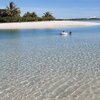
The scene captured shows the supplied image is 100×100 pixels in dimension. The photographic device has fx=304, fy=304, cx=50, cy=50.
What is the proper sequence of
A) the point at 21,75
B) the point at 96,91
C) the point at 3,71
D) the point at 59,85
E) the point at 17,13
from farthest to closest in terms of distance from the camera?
the point at 17,13, the point at 3,71, the point at 21,75, the point at 59,85, the point at 96,91

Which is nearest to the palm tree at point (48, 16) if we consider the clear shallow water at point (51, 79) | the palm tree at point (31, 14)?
the palm tree at point (31, 14)

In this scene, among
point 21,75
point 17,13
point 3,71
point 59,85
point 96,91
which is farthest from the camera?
point 17,13

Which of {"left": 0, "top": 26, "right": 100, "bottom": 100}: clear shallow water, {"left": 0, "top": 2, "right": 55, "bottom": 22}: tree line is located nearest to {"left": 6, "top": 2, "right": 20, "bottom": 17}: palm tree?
{"left": 0, "top": 2, "right": 55, "bottom": 22}: tree line

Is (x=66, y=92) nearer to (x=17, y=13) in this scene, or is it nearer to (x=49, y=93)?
(x=49, y=93)

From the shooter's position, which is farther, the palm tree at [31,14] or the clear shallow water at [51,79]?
the palm tree at [31,14]

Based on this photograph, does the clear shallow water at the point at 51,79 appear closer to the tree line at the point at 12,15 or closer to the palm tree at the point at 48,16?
the tree line at the point at 12,15

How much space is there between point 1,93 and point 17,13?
261ft

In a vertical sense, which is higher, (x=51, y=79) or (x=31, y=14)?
(x=51, y=79)

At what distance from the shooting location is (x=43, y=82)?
457 inches

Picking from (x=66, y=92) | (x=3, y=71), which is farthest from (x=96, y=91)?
(x=3, y=71)

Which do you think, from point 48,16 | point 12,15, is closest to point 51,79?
point 12,15

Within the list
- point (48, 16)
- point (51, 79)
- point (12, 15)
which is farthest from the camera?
point (48, 16)

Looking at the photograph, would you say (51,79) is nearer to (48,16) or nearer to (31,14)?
(31,14)

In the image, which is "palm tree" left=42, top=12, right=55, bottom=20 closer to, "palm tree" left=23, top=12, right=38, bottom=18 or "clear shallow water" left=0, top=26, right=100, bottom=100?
"palm tree" left=23, top=12, right=38, bottom=18
